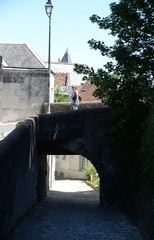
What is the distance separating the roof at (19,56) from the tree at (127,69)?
34.1 ft

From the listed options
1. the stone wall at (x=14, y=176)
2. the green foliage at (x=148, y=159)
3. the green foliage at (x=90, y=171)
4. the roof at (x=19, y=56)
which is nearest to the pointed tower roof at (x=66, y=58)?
the green foliage at (x=90, y=171)

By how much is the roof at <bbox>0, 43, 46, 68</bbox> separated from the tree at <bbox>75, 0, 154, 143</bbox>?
10404 mm

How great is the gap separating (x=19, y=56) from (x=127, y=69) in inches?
514

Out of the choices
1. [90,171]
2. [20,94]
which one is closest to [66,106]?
[20,94]

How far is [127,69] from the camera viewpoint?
10305mm

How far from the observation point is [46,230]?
7.75 meters

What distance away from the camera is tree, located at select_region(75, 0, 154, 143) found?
10016 mm

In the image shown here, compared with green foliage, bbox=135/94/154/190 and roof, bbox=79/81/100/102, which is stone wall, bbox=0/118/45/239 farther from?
roof, bbox=79/81/100/102

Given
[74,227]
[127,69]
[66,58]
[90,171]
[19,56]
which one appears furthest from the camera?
[66,58]

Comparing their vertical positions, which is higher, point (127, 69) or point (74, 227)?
point (127, 69)

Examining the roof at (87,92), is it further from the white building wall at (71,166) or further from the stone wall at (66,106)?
the stone wall at (66,106)

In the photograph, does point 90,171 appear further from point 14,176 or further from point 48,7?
point 14,176

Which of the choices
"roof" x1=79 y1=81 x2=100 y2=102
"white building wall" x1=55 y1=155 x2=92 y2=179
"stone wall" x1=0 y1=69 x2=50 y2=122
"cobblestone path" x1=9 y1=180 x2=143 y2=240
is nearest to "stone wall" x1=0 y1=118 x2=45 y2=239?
"cobblestone path" x1=9 y1=180 x2=143 y2=240

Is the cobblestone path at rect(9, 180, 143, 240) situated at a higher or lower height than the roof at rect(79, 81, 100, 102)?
lower
